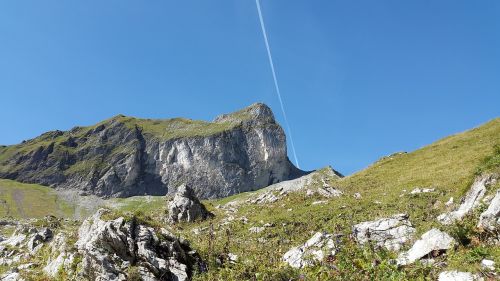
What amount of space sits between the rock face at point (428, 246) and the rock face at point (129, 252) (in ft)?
28.7

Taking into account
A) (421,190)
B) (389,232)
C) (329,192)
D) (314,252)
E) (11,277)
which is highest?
(329,192)

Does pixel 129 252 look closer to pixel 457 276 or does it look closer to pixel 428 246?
pixel 428 246

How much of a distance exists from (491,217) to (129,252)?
1455cm

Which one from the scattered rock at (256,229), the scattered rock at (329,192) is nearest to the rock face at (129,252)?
the scattered rock at (256,229)

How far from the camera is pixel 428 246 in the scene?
564 inches

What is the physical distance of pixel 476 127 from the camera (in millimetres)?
61875

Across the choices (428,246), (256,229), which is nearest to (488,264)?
(428,246)

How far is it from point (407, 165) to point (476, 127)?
16.4m

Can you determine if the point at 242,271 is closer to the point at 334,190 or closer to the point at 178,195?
the point at 334,190

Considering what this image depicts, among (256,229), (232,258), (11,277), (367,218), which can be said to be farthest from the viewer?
(256,229)

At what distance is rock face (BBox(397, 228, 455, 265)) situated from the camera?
549 inches

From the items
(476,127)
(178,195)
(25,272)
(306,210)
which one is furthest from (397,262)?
(476,127)

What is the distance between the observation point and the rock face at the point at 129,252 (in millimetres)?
15938

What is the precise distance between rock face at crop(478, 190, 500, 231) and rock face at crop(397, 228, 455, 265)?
4.29 feet
